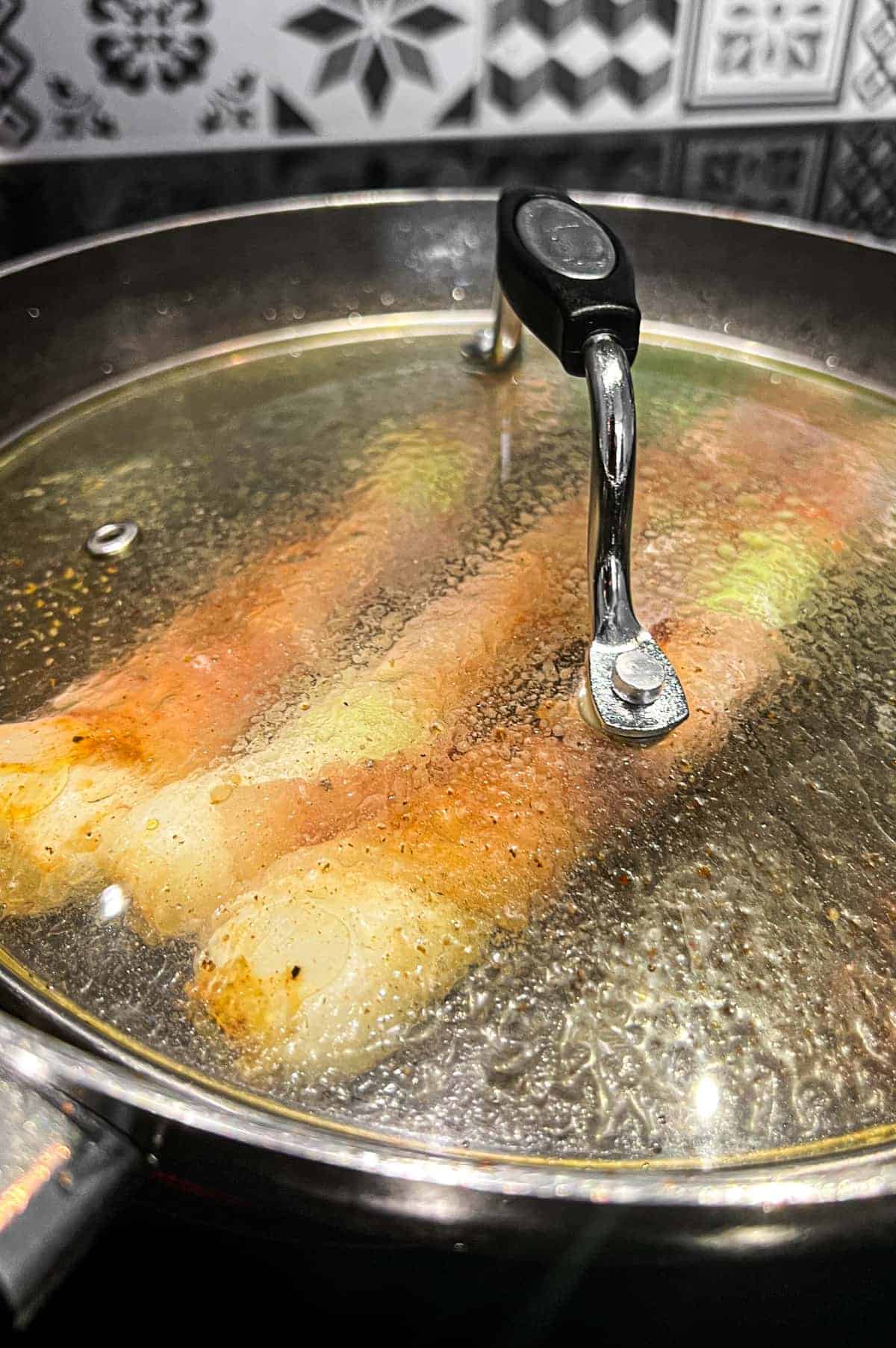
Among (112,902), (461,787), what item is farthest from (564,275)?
(112,902)

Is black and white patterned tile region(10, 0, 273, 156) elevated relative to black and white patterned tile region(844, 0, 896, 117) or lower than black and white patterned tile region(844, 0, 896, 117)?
lower

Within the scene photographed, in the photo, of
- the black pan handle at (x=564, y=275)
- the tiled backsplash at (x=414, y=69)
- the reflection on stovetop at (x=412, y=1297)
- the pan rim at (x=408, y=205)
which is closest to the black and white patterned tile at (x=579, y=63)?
the tiled backsplash at (x=414, y=69)

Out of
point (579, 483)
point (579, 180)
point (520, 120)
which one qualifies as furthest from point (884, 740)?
point (520, 120)

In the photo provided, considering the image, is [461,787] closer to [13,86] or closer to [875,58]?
[13,86]

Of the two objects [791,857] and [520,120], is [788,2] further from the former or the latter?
[791,857]

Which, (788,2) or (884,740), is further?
(788,2)

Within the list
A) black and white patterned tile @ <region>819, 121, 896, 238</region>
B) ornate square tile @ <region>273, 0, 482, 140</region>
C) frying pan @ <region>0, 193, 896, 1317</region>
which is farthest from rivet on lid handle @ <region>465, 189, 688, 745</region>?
ornate square tile @ <region>273, 0, 482, 140</region>

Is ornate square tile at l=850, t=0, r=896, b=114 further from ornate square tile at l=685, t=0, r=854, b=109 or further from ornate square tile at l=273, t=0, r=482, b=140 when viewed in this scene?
ornate square tile at l=273, t=0, r=482, b=140
